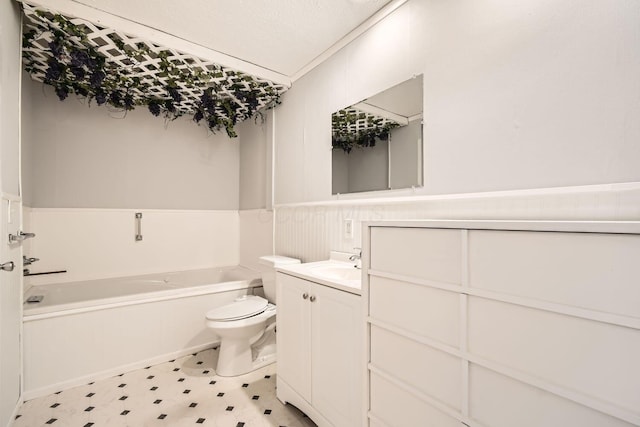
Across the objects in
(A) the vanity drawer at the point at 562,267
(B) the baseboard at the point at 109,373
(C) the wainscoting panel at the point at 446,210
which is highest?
(C) the wainscoting panel at the point at 446,210

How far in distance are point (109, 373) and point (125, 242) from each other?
1334 millimetres

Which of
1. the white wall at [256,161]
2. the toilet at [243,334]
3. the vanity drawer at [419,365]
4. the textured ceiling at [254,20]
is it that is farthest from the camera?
the white wall at [256,161]

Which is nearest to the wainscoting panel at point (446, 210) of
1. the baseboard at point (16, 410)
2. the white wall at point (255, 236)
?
the white wall at point (255, 236)

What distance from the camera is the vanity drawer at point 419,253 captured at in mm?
931

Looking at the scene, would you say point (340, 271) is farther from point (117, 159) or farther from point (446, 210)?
point (117, 159)

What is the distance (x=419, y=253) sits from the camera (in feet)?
3.39

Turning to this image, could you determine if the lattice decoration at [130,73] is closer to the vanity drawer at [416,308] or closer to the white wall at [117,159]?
the white wall at [117,159]

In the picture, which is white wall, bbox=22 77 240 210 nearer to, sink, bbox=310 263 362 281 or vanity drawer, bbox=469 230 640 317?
sink, bbox=310 263 362 281

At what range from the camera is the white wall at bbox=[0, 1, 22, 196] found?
1490mm

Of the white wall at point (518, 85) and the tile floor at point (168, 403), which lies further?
the tile floor at point (168, 403)

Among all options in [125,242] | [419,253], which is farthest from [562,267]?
[125,242]

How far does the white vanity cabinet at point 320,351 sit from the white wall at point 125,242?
2035mm

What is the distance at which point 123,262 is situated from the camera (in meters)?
2.98

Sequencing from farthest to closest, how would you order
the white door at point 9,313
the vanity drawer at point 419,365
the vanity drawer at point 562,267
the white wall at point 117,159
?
the white wall at point 117,159, the white door at point 9,313, the vanity drawer at point 419,365, the vanity drawer at point 562,267
